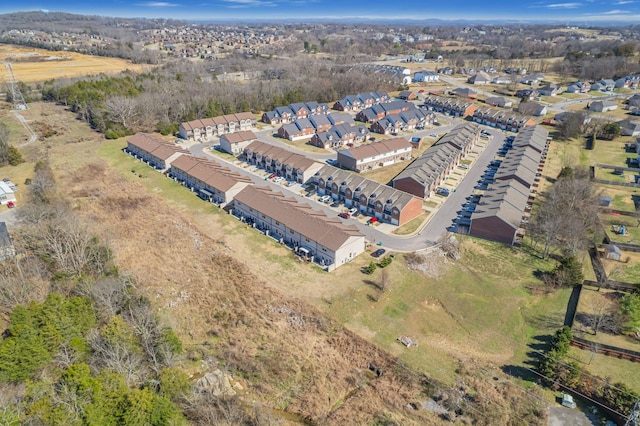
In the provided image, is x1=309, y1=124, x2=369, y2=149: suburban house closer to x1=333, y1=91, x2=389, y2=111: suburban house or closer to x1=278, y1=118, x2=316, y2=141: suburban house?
x1=278, y1=118, x2=316, y2=141: suburban house

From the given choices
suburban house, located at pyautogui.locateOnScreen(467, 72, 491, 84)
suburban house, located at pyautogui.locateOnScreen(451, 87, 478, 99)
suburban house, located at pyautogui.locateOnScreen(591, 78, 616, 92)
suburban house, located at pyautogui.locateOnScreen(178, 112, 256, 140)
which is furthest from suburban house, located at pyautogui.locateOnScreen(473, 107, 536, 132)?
suburban house, located at pyautogui.locateOnScreen(591, 78, 616, 92)

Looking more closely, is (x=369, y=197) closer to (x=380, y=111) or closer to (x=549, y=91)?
(x=380, y=111)

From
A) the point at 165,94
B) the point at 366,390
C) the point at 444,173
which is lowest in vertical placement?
the point at 366,390

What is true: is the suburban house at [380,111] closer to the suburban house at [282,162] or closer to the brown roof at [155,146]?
the suburban house at [282,162]

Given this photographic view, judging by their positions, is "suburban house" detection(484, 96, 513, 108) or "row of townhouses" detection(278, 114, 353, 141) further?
"suburban house" detection(484, 96, 513, 108)

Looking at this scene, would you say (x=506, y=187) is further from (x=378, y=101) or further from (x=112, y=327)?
(x=378, y=101)

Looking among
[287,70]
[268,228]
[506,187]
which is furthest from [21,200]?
[287,70]
